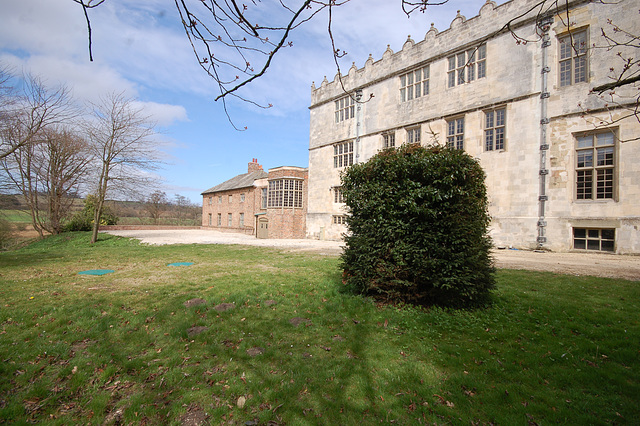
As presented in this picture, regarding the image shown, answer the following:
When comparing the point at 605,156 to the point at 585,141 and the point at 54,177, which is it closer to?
the point at 585,141

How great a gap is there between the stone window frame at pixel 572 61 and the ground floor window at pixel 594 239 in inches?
291

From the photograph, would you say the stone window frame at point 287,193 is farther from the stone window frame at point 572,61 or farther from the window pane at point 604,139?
the window pane at point 604,139

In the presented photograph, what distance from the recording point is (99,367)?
12.2 feet

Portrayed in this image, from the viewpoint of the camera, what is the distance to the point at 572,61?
1471 centimetres

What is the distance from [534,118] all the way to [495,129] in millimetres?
1967

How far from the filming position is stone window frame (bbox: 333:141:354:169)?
83.5 feet

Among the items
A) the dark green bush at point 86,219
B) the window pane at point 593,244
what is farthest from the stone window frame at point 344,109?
the dark green bush at point 86,219

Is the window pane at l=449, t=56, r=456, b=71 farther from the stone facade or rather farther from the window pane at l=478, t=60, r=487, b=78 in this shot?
the window pane at l=478, t=60, r=487, b=78

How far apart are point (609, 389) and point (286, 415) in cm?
354

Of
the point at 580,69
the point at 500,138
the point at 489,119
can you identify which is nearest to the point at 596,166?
the point at 500,138

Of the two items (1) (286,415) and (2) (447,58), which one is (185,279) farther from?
(2) (447,58)

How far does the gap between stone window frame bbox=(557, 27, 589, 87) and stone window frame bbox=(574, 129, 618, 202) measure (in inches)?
114

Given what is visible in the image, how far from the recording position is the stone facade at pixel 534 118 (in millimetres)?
13703

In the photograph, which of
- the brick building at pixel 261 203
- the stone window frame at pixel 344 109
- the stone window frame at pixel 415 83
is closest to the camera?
the stone window frame at pixel 415 83
